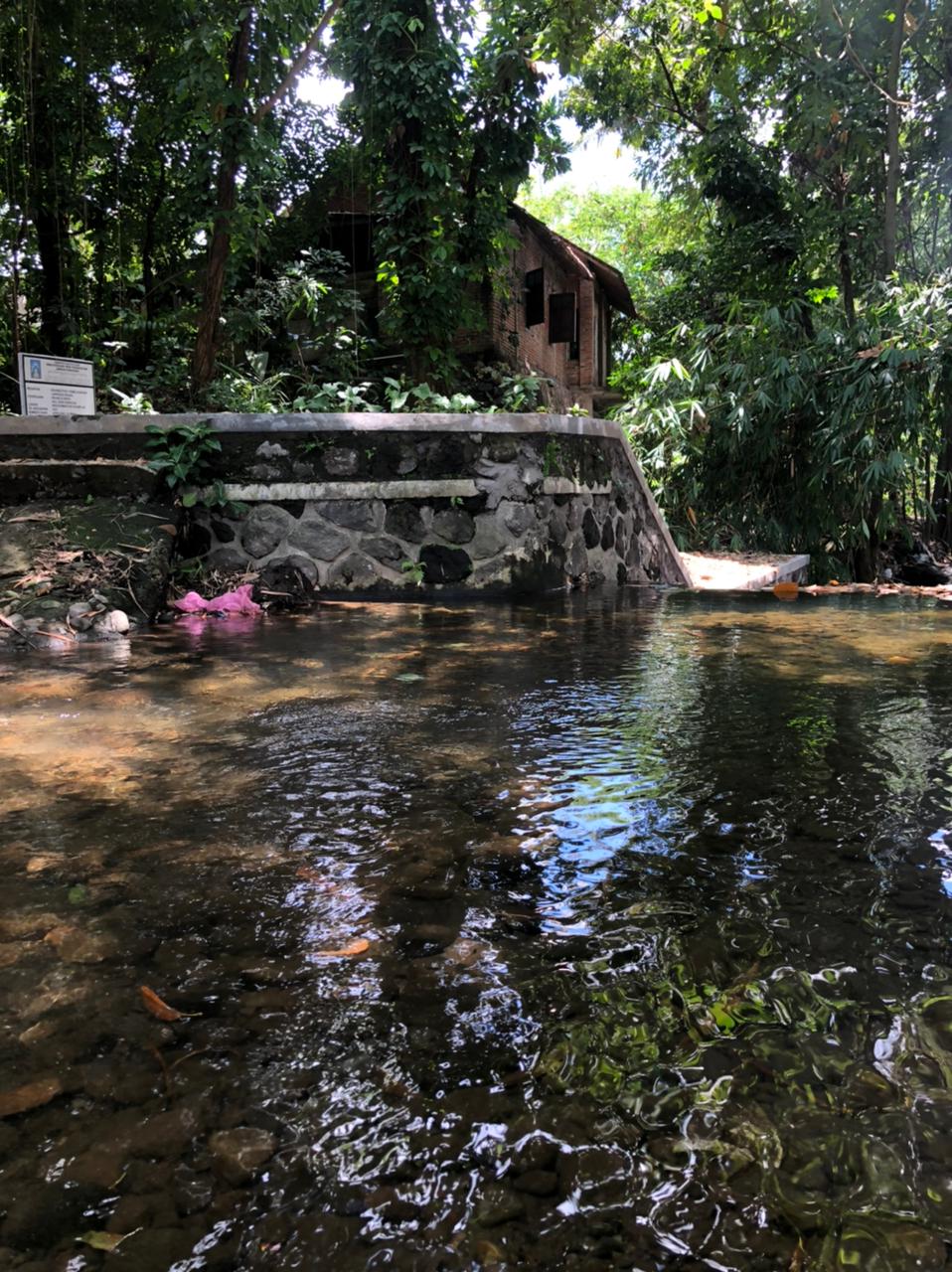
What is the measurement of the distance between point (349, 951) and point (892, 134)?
12.1 meters

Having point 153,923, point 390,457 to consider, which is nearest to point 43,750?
point 153,923

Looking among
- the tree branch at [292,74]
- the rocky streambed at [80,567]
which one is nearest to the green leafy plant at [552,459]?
the rocky streambed at [80,567]

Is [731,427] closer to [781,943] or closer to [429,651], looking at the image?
[429,651]

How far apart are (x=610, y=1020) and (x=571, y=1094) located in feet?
0.44

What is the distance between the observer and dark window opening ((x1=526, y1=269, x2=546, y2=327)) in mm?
14922

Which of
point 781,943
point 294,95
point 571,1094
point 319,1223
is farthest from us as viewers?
point 294,95

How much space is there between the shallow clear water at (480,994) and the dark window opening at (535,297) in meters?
14.0

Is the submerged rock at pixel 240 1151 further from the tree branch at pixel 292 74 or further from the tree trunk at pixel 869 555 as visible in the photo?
the tree trunk at pixel 869 555

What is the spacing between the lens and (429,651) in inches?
138

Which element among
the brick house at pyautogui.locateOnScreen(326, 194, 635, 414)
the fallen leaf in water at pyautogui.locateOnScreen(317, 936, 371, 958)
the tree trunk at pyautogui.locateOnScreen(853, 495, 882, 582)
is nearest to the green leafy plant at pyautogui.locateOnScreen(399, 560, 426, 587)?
the fallen leaf in water at pyautogui.locateOnScreen(317, 936, 371, 958)

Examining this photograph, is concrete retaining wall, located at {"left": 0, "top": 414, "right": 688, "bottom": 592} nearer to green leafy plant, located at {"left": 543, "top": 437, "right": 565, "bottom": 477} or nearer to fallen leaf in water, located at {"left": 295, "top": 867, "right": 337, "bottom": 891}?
green leafy plant, located at {"left": 543, "top": 437, "right": 565, "bottom": 477}

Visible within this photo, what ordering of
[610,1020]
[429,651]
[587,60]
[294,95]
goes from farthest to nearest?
[587,60]
[294,95]
[429,651]
[610,1020]

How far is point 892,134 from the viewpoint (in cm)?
1016

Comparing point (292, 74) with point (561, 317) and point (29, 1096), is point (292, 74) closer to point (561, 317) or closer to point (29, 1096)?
point (29, 1096)
